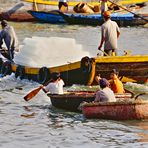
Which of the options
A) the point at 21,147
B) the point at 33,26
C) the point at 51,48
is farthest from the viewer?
the point at 33,26

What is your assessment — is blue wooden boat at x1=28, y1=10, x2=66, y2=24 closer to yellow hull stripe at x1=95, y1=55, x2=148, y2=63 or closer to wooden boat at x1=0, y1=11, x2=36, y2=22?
wooden boat at x1=0, y1=11, x2=36, y2=22

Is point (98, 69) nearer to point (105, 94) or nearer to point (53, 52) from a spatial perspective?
point (53, 52)

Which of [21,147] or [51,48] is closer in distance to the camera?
[21,147]

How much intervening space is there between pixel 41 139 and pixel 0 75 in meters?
7.84

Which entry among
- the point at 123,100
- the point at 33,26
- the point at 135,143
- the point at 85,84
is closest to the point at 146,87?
the point at 85,84

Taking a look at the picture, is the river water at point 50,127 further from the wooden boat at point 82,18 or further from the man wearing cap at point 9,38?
the wooden boat at point 82,18

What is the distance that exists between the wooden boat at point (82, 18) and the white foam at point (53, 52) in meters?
16.5

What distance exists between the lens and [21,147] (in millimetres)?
12914

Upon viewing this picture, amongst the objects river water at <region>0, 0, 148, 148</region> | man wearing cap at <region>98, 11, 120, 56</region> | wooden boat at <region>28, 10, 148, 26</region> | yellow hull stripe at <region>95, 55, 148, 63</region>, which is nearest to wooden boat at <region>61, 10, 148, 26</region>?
wooden boat at <region>28, 10, 148, 26</region>

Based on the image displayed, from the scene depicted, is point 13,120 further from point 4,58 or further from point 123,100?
point 4,58

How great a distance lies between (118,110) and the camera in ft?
48.0

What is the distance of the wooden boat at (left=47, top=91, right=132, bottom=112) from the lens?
15.3 metres

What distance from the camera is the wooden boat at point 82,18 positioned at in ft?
120

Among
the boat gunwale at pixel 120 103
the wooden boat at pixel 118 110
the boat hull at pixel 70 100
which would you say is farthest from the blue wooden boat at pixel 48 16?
the boat gunwale at pixel 120 103
